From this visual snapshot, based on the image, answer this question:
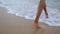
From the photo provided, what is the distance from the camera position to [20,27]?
1769 mm

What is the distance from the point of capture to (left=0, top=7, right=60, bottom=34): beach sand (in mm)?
1657

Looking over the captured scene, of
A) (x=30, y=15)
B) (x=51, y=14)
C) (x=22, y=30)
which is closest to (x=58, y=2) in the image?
(x=51, y=14)

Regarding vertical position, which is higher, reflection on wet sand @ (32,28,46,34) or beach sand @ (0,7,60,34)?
beach sand @ (0,7,60,34)

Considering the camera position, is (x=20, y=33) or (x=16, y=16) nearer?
(x=20, y=33)

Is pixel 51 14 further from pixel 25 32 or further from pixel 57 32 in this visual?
pixel 25 32

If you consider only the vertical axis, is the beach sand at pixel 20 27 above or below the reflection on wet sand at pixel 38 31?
above

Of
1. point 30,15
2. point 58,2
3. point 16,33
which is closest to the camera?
point 16,33

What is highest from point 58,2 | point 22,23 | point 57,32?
point 58,2

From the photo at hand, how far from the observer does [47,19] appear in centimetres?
207

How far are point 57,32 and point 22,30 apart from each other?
0.43m

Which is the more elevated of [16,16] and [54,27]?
[16,16]

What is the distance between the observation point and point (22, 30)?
1.68 meters

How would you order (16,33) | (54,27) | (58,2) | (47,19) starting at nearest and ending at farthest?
(16,33) < (54,27) < (47,19) < (58,2)

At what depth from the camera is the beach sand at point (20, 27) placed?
1657 millimetres
